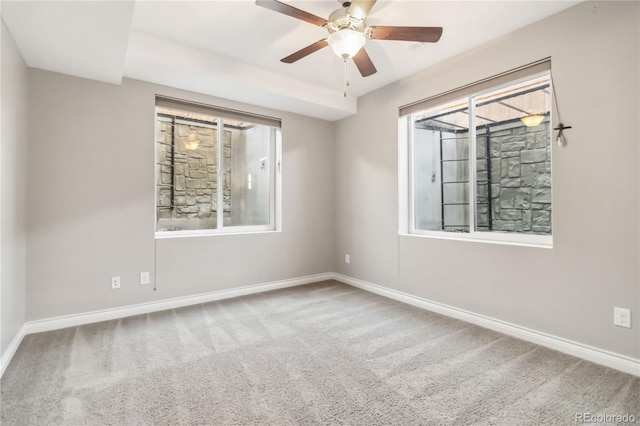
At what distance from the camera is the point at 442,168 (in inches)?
134

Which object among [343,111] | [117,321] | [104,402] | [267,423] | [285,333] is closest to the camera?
[267,423]

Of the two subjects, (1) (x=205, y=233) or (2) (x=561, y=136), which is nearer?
(2) (x=561, y=136)

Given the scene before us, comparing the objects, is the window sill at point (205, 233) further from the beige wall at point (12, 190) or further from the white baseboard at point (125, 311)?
the beige wall at point (12, 190)

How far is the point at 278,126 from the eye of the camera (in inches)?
157

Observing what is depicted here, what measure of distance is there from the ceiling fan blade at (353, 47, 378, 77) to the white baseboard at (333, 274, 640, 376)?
7.56ft

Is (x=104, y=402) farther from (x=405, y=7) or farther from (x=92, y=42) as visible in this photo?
(x=405, y=7)

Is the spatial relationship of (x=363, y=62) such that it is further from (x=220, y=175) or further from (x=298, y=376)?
(x=298, y=376)

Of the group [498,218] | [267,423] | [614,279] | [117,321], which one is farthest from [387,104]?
[117,321]

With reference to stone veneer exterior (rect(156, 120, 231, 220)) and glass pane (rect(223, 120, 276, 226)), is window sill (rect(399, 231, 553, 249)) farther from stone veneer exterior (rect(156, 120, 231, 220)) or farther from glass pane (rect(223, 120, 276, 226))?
stone veneer exterior (rect(156, 120, 231, 220))

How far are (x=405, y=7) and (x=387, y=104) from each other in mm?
1428

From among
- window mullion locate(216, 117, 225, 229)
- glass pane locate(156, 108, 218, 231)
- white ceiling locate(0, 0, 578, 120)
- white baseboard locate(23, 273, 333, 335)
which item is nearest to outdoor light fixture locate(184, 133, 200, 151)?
glass pane locate(156, 108, 218, 231)

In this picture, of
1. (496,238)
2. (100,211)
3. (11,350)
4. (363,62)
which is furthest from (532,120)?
(11,350)

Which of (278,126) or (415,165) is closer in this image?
(415,165)

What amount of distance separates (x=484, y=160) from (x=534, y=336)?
1.56m
